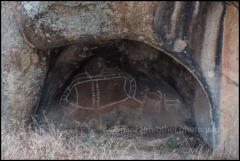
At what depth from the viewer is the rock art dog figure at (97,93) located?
3.31 meters

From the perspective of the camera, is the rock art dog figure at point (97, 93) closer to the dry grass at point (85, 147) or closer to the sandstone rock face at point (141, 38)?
the dry grass at point (85, 147)

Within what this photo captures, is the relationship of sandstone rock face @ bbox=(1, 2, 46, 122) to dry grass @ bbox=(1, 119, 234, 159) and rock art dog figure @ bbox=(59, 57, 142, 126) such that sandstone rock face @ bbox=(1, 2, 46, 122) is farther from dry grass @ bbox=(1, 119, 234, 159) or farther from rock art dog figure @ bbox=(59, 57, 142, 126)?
rock art dog figure @ bbox=(59, 57, 142, 126)

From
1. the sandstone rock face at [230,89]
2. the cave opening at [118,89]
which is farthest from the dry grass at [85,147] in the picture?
the cave opening at [118,89]

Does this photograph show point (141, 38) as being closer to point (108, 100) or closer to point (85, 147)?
point (85, 147)

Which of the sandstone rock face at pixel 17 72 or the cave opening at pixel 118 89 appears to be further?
the cave opening at pixel 118 89

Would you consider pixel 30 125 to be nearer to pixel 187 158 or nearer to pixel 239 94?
pixel 187 158

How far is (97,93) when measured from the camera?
3.34 meters

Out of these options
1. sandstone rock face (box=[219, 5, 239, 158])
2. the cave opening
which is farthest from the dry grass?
the cave opening

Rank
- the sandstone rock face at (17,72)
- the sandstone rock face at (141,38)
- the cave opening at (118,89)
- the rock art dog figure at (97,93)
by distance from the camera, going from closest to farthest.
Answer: the sandstone rock face at (141,38)
the sandstone rock face at (17,72)
the cave opening at (118,89)
the rock art dog figure at (97,93)

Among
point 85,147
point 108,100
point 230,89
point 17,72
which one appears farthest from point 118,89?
point 230,89

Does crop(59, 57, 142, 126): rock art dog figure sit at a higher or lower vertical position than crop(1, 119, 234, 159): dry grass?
higher

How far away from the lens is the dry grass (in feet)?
7.39

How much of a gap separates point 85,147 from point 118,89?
109 centimetres

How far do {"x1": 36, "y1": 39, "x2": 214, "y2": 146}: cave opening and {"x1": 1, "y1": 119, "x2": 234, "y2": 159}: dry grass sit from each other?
0.44 metres
